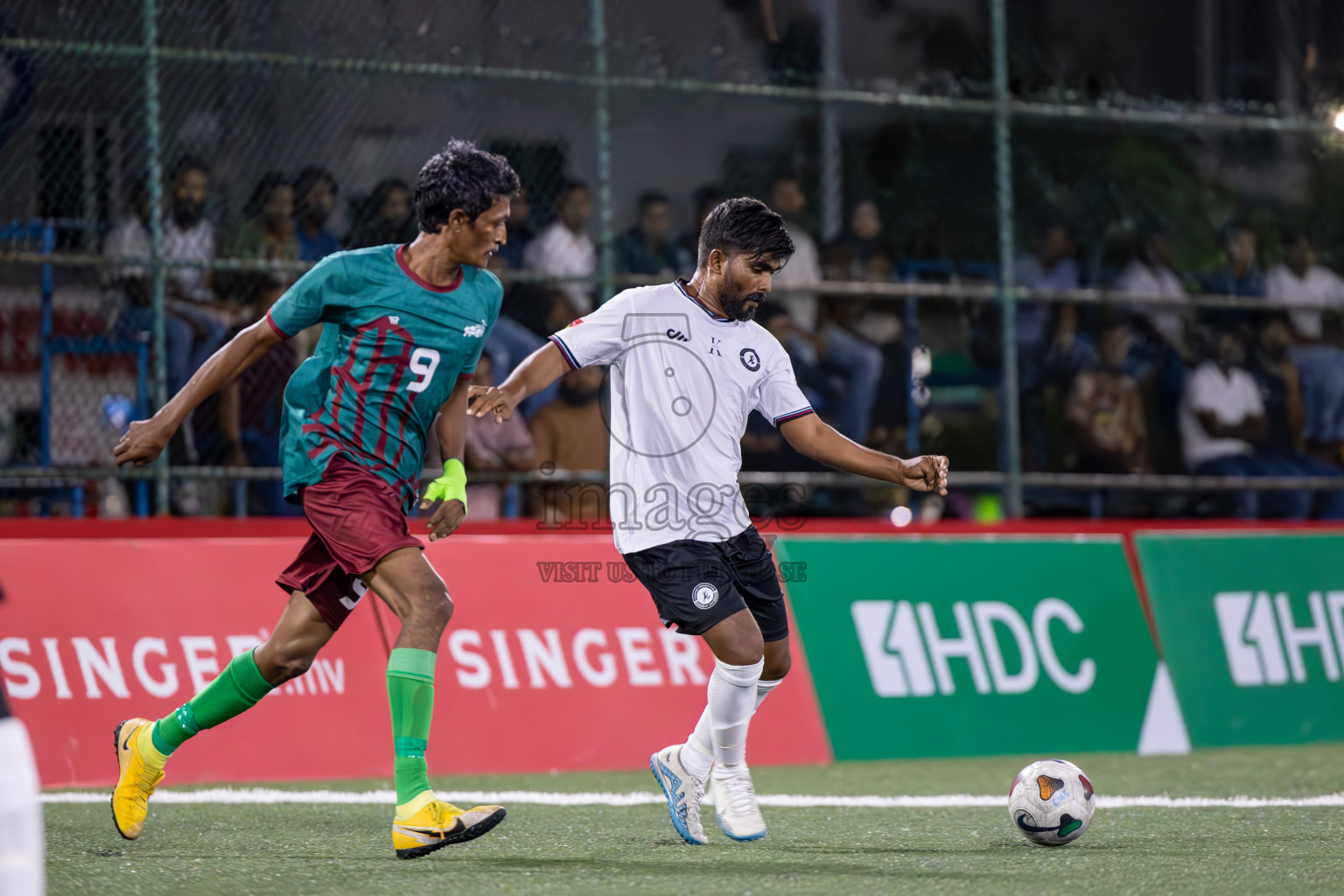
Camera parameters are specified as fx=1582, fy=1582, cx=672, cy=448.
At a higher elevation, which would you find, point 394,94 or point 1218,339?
point 394,94

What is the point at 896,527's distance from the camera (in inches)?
330

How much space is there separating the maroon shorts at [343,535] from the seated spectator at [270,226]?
13.0ft

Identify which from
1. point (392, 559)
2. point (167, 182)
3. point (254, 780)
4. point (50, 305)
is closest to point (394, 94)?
point (167, 182)

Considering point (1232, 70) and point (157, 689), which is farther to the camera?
point (1232, 70)

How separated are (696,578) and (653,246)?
191 inches

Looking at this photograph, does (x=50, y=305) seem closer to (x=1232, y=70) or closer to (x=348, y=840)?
(x=348, y=840)

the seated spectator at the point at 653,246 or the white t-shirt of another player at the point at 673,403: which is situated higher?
the seated spectator at the point at 653,246

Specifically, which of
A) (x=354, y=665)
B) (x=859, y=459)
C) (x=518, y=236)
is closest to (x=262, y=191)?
(x=518, y=236)

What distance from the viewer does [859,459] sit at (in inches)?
209

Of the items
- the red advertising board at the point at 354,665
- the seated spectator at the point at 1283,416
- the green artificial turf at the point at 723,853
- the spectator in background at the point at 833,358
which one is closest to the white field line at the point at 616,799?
the green artificial turf at the point at 723,853

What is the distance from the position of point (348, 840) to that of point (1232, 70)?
27.8ft

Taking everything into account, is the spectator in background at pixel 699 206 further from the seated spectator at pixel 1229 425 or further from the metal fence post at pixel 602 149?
the seated spectator at pixel 1229 425

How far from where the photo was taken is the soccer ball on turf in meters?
4.89

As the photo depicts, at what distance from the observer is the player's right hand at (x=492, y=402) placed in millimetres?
4703
